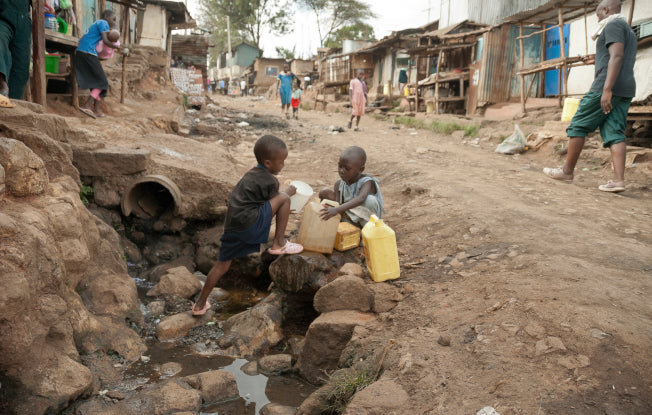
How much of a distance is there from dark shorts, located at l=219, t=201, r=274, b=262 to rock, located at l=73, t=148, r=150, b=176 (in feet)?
4.87

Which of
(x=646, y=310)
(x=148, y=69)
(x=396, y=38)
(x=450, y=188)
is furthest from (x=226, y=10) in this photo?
(x=646, y=310)

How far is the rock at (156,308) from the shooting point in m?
3.31

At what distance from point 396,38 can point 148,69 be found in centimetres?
1132

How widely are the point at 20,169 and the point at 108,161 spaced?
171 cm

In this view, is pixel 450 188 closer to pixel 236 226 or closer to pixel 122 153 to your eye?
pixel 236 226

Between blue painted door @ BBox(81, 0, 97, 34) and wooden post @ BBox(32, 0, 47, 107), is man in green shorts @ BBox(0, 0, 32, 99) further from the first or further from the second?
blue painted door @ BBox(81, 0, 97, 34)

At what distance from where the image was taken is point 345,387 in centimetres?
207

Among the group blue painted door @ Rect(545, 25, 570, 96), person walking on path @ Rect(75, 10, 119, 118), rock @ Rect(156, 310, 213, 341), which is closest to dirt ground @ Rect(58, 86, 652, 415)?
rock @ Rect(156, 310, 213, 341)

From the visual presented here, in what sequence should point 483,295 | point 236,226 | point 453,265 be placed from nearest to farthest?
point 483,295
point 453,265
point 236,226

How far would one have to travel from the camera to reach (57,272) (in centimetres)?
228

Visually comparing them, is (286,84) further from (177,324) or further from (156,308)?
(177,324)

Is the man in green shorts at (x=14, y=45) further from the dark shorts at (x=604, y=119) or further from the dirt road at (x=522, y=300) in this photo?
the dark shorts at (x=604, y=119)

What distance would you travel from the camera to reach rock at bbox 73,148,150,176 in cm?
396

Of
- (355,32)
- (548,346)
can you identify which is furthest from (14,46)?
(355,32)
